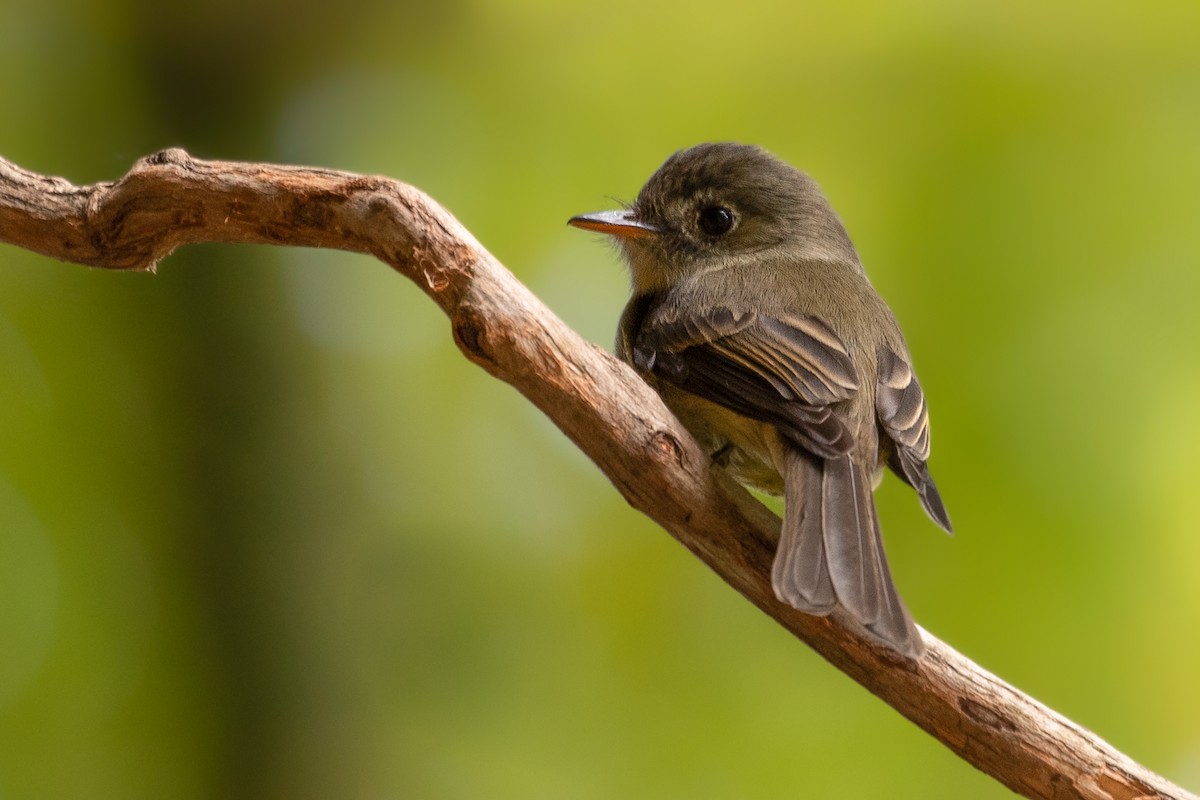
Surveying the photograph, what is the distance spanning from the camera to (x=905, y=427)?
212 centimetres

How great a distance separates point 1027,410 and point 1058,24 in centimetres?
119

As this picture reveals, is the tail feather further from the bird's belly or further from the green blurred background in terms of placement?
the green blurred background

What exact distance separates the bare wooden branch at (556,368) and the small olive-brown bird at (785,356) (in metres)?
0.13

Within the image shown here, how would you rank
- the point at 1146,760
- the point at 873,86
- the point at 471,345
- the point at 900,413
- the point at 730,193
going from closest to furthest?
the point at 471,345
the point at 900,413
the point at 730,193
the point at 1146,760
the point at 873,86

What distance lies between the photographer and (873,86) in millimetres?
3531

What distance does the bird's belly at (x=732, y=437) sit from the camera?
2117 mm

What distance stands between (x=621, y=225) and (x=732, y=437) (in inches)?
25.8

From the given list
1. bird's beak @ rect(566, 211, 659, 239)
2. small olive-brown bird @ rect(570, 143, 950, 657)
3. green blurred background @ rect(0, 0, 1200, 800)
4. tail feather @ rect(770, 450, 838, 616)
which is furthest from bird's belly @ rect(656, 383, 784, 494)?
green blurred background @ rect(0, 0, 1200, 800)

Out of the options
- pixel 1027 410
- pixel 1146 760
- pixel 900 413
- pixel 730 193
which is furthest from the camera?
pixel 1027 410

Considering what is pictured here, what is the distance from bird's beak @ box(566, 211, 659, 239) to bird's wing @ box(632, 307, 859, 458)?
1.21 feet

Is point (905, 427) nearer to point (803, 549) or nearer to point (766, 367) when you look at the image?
point (766, 367)

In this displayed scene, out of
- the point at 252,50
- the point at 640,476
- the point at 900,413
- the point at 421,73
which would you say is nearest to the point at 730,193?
the point at 900,413

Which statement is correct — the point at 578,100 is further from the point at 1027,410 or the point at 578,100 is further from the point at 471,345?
the point at 471,345

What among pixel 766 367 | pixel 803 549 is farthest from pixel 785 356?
pixel 803 549
